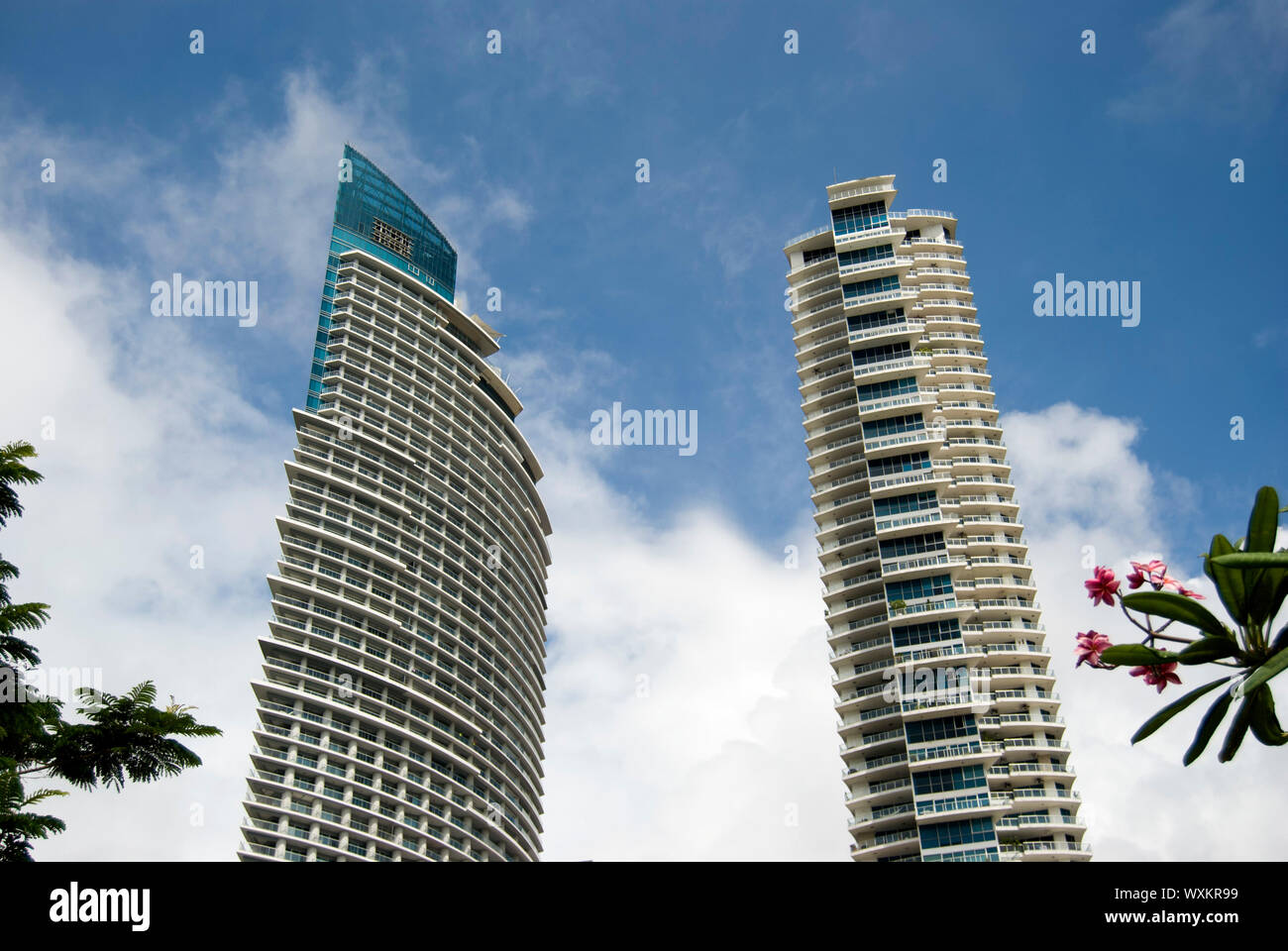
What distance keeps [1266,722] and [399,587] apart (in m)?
116

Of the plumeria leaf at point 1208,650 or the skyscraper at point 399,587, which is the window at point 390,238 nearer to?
the skyscraper at point 399,587

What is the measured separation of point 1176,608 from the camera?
8.35m

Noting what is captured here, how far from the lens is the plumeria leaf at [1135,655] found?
821 cm

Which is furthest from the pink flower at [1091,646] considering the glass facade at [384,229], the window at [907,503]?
the glass facade at [384,229]

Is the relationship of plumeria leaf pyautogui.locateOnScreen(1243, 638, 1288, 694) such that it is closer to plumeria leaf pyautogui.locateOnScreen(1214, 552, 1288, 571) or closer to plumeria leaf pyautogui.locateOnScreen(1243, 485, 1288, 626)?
plumeria leaf pyautogui.locateOnScreen(1243, 485, 1288, 626)

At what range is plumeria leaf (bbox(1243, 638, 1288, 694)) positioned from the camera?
780 centimetres

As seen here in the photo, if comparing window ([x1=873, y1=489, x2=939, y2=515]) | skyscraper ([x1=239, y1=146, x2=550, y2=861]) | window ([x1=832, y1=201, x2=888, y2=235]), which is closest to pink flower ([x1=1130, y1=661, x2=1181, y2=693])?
skyscraper ([x1=239, y1=146, x2=550, y2=861])

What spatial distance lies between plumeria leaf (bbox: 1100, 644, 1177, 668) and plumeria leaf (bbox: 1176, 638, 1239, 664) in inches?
7.4

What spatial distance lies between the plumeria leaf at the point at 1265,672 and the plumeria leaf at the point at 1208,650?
36cm

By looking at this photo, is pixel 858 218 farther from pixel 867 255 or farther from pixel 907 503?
pixel 907 503

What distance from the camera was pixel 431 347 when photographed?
5576 inches
